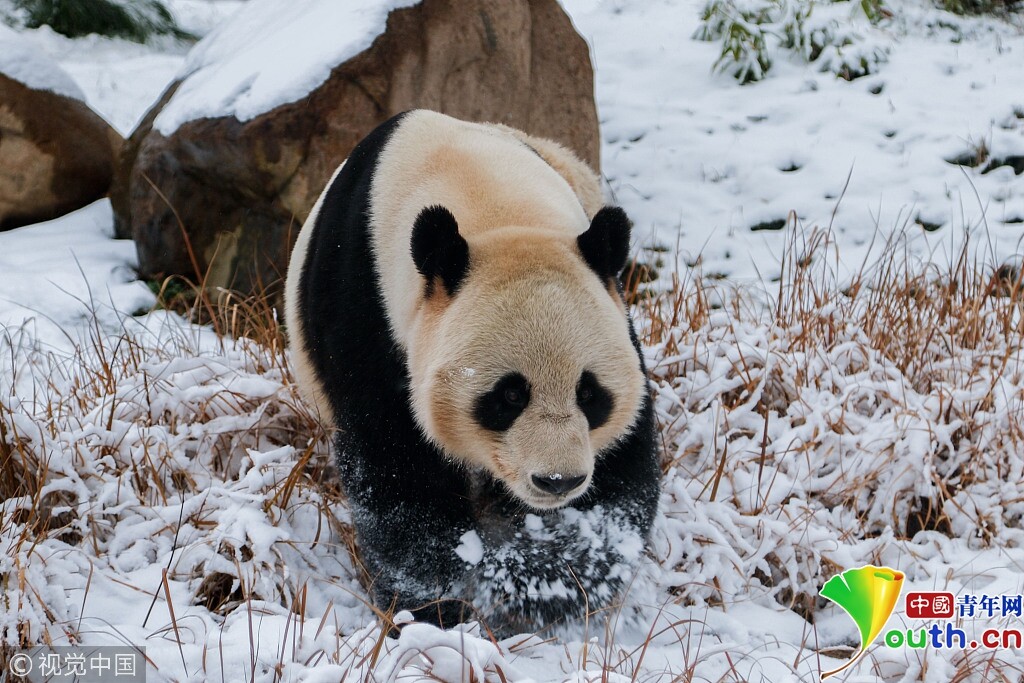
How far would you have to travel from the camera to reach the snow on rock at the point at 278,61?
213 inches

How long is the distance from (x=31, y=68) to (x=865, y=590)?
5933 millimetres

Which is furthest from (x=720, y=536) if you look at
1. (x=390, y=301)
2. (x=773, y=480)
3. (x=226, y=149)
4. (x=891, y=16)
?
(x=891, y=16)

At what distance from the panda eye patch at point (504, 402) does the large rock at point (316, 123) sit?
292cm

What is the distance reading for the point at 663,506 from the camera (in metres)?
3.52

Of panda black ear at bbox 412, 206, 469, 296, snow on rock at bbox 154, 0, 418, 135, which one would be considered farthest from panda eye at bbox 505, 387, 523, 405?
snow on rock at bbox 154, 0, 418, 135

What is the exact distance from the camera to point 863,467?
12.1 ft

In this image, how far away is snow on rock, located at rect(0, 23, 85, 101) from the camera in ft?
20.5

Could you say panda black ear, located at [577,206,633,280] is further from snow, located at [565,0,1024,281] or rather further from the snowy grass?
snow, located at [565,0,1024,281]

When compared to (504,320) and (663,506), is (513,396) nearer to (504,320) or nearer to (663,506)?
(504,320)


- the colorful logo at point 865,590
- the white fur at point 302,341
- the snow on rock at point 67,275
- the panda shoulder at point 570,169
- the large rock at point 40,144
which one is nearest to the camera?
the colorful logo at point 865,590

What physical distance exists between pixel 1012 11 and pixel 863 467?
703 cm

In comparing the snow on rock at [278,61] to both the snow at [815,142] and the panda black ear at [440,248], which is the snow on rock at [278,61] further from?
the panda black ear at [440,248]

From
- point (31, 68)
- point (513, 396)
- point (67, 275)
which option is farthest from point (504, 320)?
point (31, 68)

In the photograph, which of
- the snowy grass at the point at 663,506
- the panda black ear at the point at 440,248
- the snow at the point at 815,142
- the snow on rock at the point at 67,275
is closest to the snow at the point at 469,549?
the snowy grass at the point at 663,506
